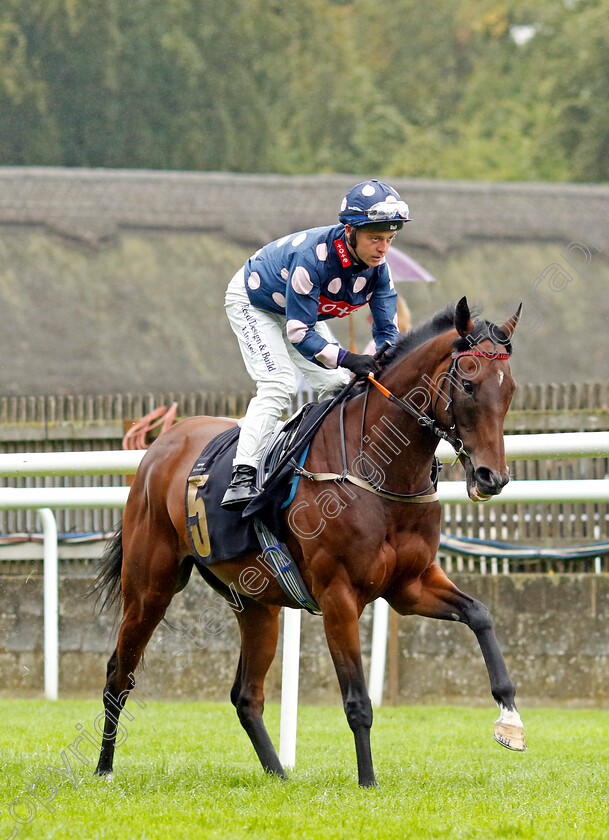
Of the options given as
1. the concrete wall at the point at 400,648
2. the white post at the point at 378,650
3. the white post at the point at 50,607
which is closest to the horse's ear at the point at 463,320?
the white post at the point at 378,650

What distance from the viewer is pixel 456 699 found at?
8.58 meters

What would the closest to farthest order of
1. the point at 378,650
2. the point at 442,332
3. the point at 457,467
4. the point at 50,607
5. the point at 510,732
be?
the point at 510,732, the point at 442,332, the point at 378,650, the point at 50,607, the point at 457,467

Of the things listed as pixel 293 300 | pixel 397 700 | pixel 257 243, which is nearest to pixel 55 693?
pixel 397 700

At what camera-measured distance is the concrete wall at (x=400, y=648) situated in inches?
337

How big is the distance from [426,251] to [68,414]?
12.6 metres

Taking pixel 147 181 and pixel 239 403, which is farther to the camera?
pixel 147 181

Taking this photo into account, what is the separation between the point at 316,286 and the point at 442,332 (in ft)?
1.89

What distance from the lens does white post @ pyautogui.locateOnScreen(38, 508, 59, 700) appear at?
8250mm

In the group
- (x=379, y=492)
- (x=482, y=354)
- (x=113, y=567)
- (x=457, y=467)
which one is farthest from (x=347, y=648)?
(x=457, y=467)

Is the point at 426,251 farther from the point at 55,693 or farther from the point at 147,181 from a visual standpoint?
the point at 55,693

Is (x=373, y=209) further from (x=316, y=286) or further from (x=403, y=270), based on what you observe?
(x=403, y=270)

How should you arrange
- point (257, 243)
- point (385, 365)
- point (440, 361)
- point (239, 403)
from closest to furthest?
1. point (440, 361)
2. point (385, 365)
3. point (239, 403)
4. point (257, 243)

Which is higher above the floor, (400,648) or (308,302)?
(308,302)

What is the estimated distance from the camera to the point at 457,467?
31.2 feet
